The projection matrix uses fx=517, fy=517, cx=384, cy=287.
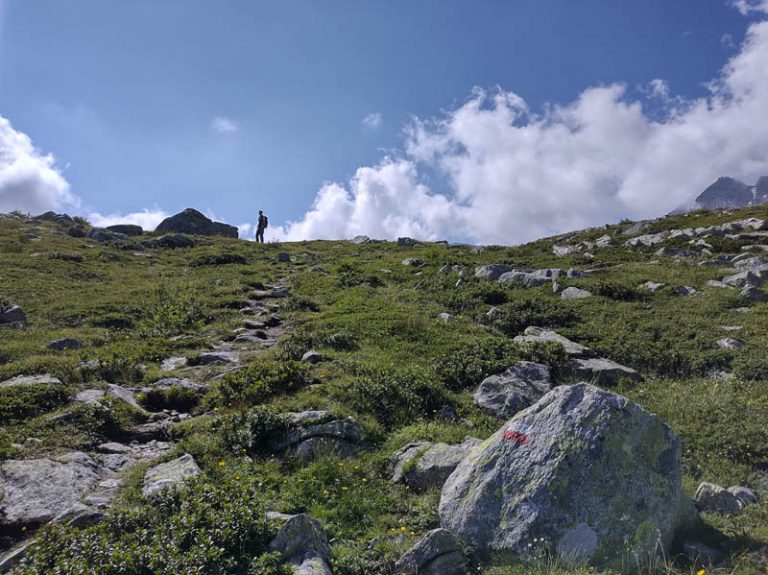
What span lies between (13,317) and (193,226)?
4154cm

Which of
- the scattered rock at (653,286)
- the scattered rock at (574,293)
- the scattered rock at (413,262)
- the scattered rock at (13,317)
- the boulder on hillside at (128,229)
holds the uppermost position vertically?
the boulder on hillside at (128,229)

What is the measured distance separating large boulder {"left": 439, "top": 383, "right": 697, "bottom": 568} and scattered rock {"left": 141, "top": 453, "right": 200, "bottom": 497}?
4151mm

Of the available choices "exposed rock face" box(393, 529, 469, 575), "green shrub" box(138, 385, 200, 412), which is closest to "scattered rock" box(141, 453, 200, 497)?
"green shrub" box(138, 385, 200, 412)

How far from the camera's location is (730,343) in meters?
15.1

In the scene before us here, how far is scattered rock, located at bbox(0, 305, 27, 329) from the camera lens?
17816mm

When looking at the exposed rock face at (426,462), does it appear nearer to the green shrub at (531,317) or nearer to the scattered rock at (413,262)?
the green shrub at (531,317)

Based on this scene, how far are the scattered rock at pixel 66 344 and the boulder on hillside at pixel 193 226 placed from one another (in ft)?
138

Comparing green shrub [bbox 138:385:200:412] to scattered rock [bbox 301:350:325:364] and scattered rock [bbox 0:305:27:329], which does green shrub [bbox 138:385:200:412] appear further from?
scattered rock [bbox 0:305:27:329]

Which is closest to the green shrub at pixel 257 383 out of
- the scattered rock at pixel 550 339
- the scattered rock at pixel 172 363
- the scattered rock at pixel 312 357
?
the scattered rock at pixel 312 357

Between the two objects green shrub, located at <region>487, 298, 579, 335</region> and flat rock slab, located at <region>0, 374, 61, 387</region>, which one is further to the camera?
green shrub, located at <region>487, 298, 579, 335</region>

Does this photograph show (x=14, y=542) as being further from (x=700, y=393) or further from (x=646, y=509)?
(x=700, y=393)

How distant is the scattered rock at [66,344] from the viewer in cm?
1524

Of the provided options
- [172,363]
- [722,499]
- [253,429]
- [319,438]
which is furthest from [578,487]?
[172,363]

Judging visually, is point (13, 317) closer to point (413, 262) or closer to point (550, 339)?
point (550, 339)
